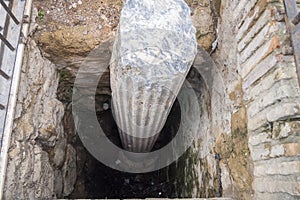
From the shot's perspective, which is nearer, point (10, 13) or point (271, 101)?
point (271, 101)

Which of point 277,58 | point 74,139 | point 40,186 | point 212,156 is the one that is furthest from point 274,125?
point 74,139

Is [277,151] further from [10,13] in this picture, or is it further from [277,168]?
[10,13]

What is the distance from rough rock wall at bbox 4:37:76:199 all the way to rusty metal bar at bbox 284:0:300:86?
1505 mm

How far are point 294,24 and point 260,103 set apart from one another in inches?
14.7

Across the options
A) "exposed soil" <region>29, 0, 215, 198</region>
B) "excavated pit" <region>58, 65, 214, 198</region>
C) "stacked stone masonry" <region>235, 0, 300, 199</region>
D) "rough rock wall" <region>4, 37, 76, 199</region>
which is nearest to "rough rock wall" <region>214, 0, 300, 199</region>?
"stacked stone masonry" <region>235, 0, 300, 199</region>

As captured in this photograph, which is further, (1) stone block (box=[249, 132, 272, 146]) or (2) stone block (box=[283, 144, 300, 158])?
(1) stone block (box=[249, 132, 272, 146])

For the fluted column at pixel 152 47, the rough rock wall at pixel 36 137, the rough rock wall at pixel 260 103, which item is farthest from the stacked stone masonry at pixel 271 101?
the rough rock wall at pixel 36 137

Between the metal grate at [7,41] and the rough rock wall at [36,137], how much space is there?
0.09 meters

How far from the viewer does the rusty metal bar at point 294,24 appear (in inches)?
47.6

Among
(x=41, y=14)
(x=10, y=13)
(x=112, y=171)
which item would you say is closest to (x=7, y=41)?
(x=10, y=13)

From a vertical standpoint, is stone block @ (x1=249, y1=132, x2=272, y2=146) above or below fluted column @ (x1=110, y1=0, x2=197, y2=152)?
below

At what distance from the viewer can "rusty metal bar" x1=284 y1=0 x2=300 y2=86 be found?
3.96 ft

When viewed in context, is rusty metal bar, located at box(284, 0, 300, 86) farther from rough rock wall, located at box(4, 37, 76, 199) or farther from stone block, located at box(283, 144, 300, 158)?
rough rock wall, located at box(4, 37, 76, 199)

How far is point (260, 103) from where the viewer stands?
1.39 m
